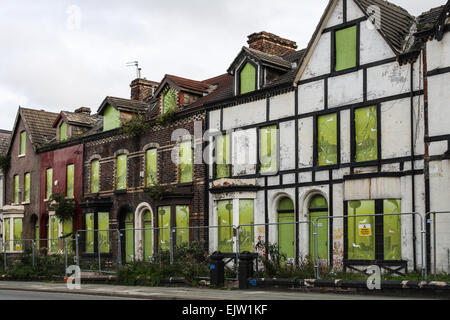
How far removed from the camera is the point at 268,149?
2542 cm

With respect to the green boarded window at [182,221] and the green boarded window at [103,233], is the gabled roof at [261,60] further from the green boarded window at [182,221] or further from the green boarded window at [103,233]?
the green boarded window at [103,233]

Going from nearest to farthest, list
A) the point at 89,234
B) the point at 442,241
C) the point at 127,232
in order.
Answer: the point at 442,241 → the point at 127,232 → the point at 89,234

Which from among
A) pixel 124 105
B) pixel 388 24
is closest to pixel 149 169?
pixel 124 105

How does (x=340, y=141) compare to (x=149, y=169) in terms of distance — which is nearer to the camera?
(x=340, y=141)

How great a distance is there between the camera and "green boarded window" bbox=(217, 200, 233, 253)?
26.3m

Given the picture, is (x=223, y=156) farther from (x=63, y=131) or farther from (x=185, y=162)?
(x=63, y=131)

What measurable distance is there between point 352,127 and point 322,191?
2490mm

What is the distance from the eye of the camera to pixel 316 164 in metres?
23.6

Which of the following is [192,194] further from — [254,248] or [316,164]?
[316,164]

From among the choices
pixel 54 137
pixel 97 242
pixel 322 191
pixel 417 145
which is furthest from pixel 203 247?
pixel 54 137

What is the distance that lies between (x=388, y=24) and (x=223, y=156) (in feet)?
27.6

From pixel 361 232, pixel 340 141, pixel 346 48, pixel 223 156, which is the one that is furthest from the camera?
pixel 223 156

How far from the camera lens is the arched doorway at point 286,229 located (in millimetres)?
24391

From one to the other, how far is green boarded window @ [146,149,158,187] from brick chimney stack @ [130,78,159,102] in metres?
7.03
